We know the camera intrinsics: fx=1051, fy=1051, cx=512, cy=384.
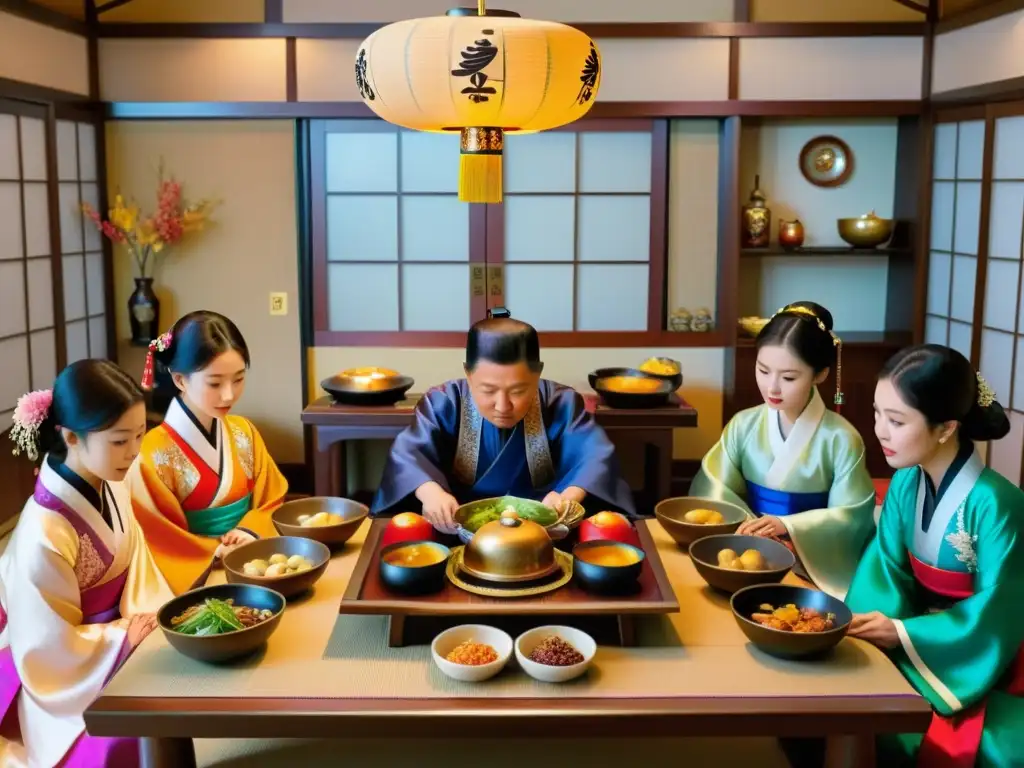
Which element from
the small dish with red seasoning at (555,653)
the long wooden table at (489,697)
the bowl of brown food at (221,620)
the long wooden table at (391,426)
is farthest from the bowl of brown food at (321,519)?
the long wooden table at (391,426)

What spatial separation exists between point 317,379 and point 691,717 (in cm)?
458

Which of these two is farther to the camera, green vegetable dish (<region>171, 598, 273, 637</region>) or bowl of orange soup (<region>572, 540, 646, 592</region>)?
bowl of orange soup (<region>572, 540, 646, 592</region>)


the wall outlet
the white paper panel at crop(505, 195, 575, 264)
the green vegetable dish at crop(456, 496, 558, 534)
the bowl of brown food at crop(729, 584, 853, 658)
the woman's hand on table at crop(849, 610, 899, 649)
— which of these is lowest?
the woman's hand on table at crop(849, 610, 899, 649)

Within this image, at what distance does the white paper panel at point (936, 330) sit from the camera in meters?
6.11

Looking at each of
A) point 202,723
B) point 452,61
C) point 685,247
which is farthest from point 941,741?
point 685,247

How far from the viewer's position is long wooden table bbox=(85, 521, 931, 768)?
213cm

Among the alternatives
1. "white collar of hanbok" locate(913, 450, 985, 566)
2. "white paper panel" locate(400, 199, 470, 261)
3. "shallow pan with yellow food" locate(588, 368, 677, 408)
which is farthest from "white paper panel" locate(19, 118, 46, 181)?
"white collar of hanbok" locate(913, 450, 985, 566)

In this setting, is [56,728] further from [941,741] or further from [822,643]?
[941,741]

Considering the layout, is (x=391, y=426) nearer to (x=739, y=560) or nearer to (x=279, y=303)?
(x=279, y=303)

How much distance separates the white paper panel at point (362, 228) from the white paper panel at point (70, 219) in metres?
1.41

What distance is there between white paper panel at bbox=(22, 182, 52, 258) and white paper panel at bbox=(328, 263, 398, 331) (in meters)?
1.59

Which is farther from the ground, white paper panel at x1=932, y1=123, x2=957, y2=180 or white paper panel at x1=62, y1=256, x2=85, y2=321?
white paper panel at x1=932, y1=123, x2=957, y2=180

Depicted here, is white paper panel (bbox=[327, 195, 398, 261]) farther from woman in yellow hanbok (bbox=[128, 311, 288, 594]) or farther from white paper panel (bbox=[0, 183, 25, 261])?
woman in yellow hanbok (bbox=[128, 311, 288, 594])

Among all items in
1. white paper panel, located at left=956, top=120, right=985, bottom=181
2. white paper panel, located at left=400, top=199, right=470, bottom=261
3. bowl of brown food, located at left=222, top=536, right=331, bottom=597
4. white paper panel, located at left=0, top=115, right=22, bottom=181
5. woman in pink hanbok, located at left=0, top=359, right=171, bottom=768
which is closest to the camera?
woman in pink hanbok, located at left=0, top=359, right=171, bottom=768
